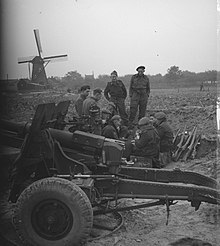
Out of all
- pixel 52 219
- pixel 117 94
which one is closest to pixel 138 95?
pixel 117 94

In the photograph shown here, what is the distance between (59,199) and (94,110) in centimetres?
200

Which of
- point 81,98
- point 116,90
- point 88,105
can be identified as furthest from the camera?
point 116,90

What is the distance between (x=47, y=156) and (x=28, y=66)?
67 centimetres

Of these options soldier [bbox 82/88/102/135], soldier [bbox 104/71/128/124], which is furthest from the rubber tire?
soldier [bbox 104/71/128/124]

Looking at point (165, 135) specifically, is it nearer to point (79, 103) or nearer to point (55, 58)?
point (79, 103)

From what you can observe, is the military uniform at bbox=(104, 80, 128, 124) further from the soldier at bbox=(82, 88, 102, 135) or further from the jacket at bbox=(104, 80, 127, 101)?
the soldier at bbox=(82, 88, 102, 135)

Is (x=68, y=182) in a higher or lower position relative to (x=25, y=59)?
lower

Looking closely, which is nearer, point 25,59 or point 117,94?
point 25,59

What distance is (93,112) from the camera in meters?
4.36

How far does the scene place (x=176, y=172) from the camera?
3182mm

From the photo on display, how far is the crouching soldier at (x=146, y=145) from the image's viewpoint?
4.33 meters

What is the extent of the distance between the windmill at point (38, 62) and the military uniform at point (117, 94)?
2.95 meters

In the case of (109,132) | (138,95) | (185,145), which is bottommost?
(185,145)

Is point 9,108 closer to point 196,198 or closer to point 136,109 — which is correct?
point 196,198
